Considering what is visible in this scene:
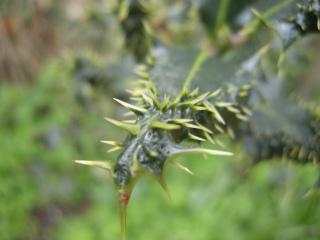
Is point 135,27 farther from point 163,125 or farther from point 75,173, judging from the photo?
point 75,173

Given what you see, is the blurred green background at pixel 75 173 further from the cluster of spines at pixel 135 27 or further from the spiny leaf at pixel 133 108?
the spiny leaf at pixel 133 108

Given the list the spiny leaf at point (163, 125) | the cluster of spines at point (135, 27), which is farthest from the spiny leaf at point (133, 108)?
the cluster of spines at point (135, 27)

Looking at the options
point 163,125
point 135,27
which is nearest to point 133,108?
point 163,125

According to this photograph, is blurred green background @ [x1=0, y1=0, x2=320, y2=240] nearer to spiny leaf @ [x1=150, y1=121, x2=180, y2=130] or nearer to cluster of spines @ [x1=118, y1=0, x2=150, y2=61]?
cluster of spines @ [x1=118, y1=0, x2=150, y2=61]

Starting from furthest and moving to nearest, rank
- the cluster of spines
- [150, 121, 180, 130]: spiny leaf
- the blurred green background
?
1. the blurred green background
2. the cluster of spines
3. [150, 121, 180, 130]: spiny leaf

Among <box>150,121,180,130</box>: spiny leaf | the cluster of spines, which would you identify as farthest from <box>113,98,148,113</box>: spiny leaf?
the cluster of spines

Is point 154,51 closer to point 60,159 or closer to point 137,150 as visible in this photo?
point 137,150

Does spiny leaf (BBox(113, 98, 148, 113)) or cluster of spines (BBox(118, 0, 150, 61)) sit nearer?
spiny leaf (BBox(113, 98, 148, 113))

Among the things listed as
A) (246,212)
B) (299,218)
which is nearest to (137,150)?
(299,218)
